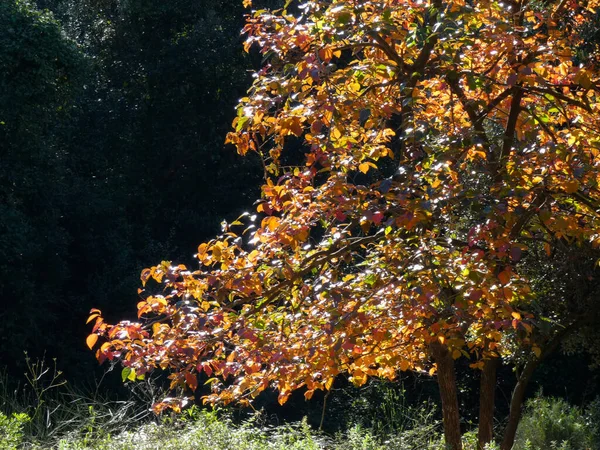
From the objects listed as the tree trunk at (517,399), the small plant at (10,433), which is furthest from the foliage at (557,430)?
the small plant at (10,433)

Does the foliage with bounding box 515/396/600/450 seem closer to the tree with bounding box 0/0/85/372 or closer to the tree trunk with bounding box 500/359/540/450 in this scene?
the tree trunk with bounding box 500/359/540/450

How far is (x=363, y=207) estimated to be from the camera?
3.42 meters

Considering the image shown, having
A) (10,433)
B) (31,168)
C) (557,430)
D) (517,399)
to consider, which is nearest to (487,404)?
(517,399)

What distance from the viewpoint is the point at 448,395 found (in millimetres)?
5172

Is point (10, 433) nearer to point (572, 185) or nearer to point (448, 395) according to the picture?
point (448, 395)

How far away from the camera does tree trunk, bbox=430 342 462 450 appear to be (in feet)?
16.8

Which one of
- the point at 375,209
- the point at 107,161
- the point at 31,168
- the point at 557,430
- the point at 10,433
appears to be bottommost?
the point at 557,430

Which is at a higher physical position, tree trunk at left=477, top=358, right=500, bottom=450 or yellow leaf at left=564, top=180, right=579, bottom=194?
yellow leaf at left=564, top=180, right=579, bottom=194

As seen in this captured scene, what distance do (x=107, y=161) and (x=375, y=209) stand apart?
36.2 ft

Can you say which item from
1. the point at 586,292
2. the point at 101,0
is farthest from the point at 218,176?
the point at 586,292

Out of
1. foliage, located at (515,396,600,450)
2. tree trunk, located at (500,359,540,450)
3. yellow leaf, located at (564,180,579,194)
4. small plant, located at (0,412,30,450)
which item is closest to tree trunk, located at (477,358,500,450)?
tree trunk, located at (500,359,540,450)

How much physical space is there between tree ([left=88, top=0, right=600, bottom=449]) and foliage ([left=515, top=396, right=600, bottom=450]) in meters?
4.18

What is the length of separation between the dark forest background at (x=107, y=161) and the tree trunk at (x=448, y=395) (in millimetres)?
6063

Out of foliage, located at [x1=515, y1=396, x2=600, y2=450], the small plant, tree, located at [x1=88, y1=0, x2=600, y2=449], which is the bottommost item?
foliage, located at [x1=515, y1=396, x2=600, y2=450]
